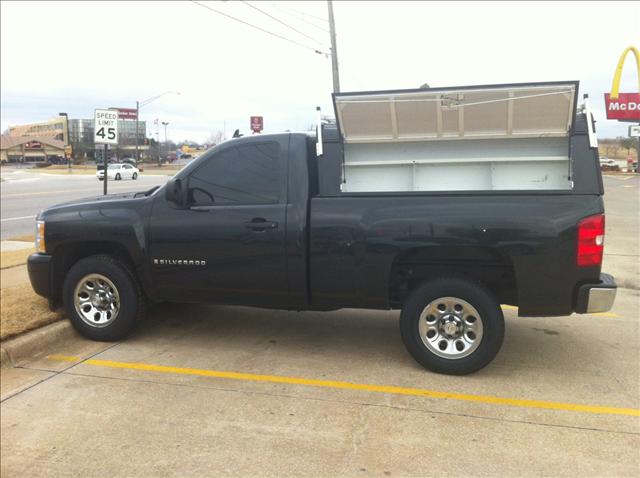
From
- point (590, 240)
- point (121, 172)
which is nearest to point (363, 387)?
point (590, 240)

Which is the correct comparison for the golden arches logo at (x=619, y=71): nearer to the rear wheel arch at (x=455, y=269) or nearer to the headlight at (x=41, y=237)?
the rear wheel arch at (x=455, y=269)

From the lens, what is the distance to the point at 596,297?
3.95 m

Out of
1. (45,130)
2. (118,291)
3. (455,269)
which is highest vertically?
(45,130)

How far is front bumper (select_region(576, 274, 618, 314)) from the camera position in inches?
155

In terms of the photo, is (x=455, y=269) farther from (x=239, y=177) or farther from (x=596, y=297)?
(x=239, y=177)

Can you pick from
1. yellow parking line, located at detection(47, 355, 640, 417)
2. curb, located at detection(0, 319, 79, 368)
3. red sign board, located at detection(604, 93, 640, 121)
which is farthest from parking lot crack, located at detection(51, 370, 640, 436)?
red sign board, located at detection(604, 93, 640, 121)

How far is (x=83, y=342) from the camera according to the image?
16.6ft

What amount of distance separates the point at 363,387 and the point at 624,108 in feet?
27.9

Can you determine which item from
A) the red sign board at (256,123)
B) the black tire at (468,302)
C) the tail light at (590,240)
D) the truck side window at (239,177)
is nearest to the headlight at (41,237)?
the truck side window at (239,177)

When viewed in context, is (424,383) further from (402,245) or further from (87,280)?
(87,280)

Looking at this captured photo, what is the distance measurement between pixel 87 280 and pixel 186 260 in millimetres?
1097

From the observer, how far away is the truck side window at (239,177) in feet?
15.2

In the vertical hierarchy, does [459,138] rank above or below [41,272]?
above

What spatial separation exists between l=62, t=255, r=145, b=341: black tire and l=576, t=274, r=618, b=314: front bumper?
152 inches
